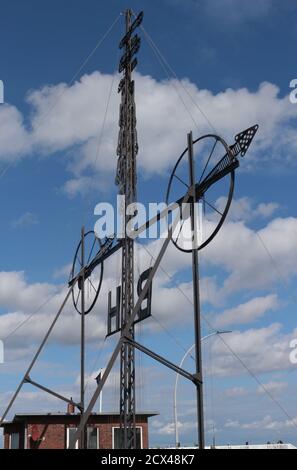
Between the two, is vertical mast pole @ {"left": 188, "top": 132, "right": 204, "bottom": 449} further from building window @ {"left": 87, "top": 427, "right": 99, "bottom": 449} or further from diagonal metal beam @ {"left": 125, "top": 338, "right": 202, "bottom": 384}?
building window @ {"left": 87, "top": 427, "right": 99, "bottom": 449}

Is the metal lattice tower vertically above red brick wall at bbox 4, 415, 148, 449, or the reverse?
the metal lattice tower

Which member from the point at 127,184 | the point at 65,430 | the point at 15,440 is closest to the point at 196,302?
the point at 127,184

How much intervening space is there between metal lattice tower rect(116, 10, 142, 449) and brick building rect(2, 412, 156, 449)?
976cm

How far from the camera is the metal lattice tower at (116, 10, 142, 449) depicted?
2767 centimetres

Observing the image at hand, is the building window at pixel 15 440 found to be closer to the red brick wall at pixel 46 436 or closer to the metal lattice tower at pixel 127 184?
the red brick wall at pixel 46 436

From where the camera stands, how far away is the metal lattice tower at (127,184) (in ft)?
90.8

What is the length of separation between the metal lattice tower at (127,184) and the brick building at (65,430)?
9.76 meters

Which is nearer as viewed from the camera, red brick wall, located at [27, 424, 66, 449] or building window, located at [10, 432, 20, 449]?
red brick wall, located at [27, 424, 66, 449]

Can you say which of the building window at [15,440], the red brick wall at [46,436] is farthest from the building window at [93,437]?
the building window at [15,440]

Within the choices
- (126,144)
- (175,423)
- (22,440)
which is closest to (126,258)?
(126,144)

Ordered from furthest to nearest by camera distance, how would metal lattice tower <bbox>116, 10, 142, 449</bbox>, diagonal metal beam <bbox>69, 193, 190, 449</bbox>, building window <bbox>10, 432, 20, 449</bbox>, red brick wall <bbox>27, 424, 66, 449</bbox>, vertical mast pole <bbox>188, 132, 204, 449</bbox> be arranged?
building window <bbox>10, 432, 20, 449</bbox>, red brick wall <bbox>27, 424, 66, 449</bbox>, metal lattice tower <bbox>116, 10, 142, 449</bbox>, diagonal metal beam <bbox>69, 193, 190, 449</bbox>, vertical mast pole <bbox>188, 132, 204, 449</bbox>

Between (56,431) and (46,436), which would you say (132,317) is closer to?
(56,431)

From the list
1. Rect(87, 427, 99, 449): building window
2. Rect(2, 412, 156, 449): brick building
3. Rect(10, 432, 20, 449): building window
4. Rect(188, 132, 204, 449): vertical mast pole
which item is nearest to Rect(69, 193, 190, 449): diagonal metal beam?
Rect(188, 132, 204, 449): vertical mast pole
